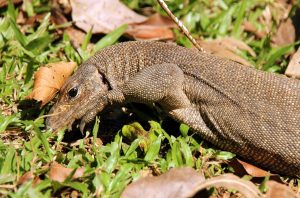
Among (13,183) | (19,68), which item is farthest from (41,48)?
(13,183)

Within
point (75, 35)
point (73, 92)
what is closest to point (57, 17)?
point (75, 35)

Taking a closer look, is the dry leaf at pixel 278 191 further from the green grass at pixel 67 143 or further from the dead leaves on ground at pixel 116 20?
the dead leaves on ground at pixel 116 20

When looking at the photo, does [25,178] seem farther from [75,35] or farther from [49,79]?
[75,35]

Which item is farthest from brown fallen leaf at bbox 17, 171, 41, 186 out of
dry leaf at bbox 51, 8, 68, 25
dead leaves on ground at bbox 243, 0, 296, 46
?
dead leaves on ground at bbox 243, 0, 296, 46

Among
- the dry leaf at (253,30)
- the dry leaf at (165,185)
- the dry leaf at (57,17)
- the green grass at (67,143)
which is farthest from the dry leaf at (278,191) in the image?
the dry leaf at (57,17)

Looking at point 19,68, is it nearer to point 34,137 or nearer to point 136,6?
point 34,137
